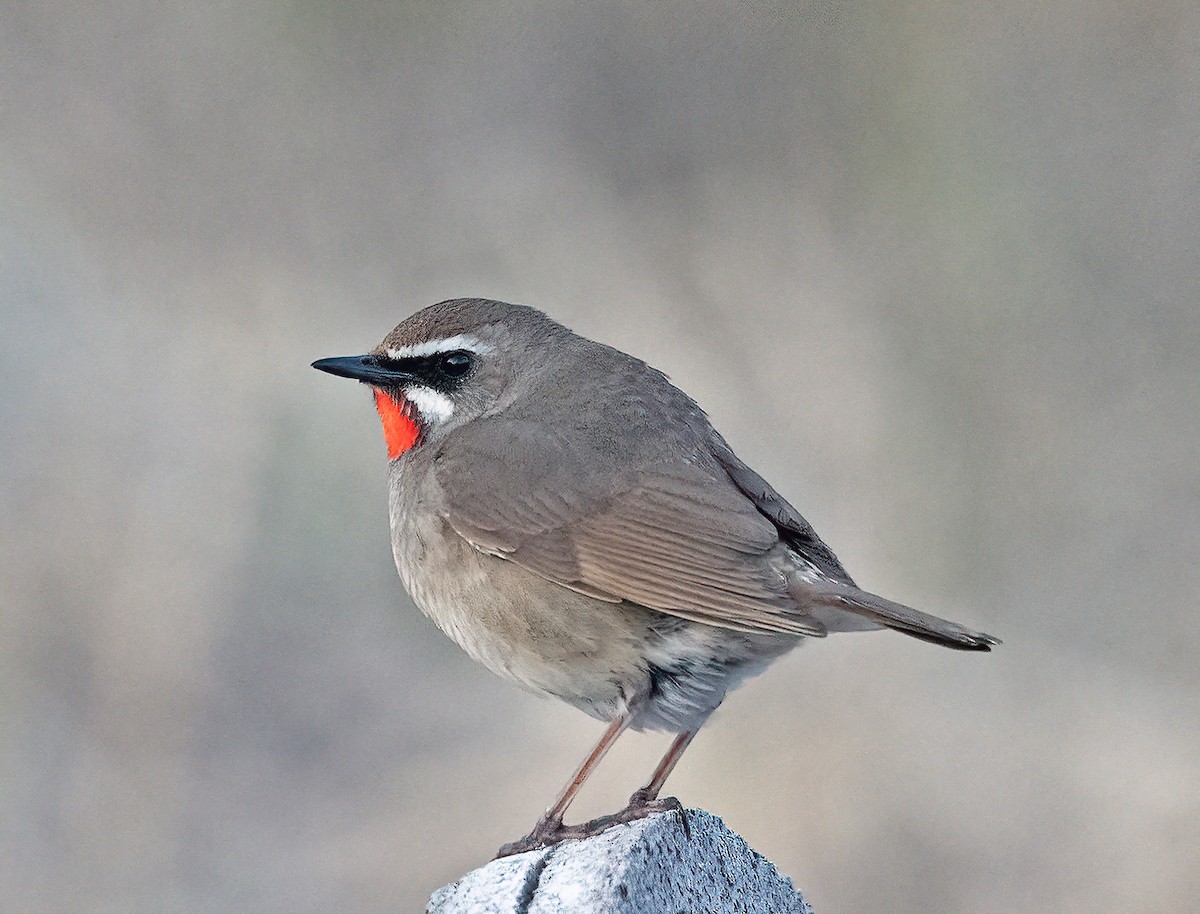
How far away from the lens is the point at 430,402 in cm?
446

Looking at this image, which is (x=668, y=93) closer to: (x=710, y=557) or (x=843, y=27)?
(x=843, y=27)

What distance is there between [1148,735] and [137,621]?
5.05 meters

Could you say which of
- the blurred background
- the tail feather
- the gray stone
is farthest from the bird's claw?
the blurred background

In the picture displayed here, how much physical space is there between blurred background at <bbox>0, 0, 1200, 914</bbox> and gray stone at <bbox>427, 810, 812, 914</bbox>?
3.70m

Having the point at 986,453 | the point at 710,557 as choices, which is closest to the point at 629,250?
the point at 986,453

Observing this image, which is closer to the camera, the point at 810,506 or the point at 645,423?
the point at 645,423

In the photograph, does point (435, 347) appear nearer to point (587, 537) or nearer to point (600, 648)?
point (587, 537)

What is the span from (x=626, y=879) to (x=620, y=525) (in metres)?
1.59

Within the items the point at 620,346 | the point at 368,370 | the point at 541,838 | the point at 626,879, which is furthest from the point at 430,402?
the point at 620,346

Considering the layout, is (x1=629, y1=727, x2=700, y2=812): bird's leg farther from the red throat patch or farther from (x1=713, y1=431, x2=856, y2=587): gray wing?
the red throat patch

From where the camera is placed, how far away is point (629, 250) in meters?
8.05

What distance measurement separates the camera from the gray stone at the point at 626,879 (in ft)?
8.19

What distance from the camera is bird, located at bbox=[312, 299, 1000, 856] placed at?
3.68 metres

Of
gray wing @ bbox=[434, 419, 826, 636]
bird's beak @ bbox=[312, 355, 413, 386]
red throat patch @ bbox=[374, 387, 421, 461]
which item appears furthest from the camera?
red throat patch @ bbox=[374, 387, 421, 461]
